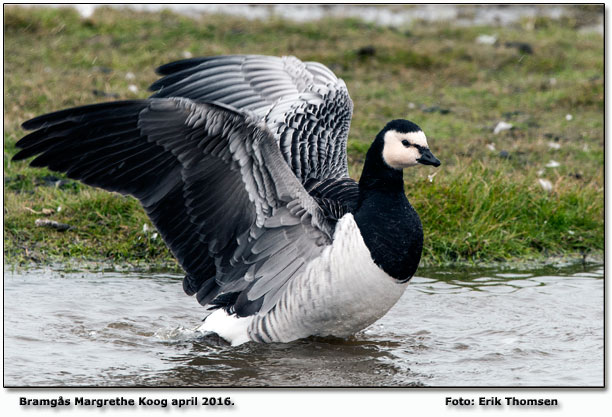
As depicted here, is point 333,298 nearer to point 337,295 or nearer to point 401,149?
point 337,295

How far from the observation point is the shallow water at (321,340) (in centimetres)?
489

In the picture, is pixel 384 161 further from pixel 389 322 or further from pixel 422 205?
pixel 422 205

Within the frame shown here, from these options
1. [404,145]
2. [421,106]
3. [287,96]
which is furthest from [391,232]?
[421,106]

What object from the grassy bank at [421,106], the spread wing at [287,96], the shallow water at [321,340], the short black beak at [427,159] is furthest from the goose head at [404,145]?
the grassy bank at [421,106]

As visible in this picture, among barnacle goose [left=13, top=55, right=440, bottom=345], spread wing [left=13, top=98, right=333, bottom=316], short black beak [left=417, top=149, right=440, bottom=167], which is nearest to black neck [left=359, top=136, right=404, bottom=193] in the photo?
barnacle goose [left=13, top=55, right=440, bottom=345]

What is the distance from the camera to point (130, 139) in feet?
16.1

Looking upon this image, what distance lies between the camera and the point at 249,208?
512 centimetres

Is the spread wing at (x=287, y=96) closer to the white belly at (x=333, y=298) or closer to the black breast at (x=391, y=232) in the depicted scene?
the black breast at (x=391, y=232)

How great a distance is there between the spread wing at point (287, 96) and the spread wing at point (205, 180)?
39.1 inches

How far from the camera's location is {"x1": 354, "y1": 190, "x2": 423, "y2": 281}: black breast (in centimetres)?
512

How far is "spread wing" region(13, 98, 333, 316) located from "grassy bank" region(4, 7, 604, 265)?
1.64 metres

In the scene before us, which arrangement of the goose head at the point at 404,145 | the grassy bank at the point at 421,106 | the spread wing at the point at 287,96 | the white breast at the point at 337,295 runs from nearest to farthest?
1. the white breast at the point at 337,295
2. the goose head at the point at 404,145
3. the spread wing at the point at 287,96
4. the grassy bank at the point at 421,106

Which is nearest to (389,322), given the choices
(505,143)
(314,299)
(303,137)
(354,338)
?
(354,338)

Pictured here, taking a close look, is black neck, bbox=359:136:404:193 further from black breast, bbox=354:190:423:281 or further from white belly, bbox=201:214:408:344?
white belly, bbox=201:214:408:344
